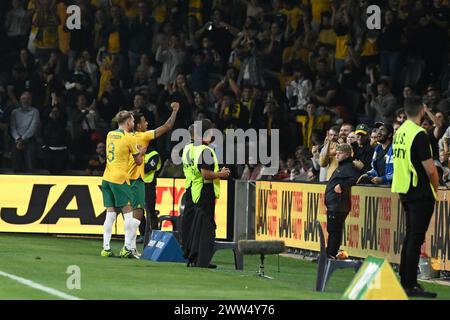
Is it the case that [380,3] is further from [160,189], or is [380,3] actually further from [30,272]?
[30,272]

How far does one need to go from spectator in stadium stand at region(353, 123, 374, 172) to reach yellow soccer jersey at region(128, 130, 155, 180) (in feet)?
10.3

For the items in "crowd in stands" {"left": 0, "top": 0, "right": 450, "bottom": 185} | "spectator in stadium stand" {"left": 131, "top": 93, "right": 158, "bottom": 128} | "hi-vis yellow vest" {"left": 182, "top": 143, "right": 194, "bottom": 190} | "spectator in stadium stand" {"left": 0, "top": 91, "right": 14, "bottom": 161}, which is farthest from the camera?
"spectator in stadium stand" {"left": 0, "top": 91, "right": 14, "bottom": 161}

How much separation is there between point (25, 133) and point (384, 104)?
7.67m

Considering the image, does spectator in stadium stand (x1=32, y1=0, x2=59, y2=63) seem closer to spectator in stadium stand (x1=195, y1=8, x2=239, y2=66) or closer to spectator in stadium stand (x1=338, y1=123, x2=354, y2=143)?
spectator in stadium stand (x1=195, y1=8, x2=239, y2=66)

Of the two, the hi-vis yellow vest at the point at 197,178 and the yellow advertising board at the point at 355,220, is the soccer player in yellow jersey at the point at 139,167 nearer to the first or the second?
the hi-vis yellow vest at the point at 197,178

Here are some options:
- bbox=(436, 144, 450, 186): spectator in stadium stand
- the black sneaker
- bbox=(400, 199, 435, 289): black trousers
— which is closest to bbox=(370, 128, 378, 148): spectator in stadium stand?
bbox=(436, 144, 450, 186): spectator in stadium stand

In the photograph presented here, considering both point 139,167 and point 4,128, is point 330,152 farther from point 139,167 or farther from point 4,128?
point 4,128

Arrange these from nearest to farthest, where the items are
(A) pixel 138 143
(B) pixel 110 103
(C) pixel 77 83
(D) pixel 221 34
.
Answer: (A) pixel 138 143
(B) pixel 110 103
(C) pixel 77 83
(D) pixel 221 34

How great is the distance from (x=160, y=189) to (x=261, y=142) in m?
2.70

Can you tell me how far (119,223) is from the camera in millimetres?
23984

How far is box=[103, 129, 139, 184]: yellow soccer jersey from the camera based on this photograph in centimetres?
1964

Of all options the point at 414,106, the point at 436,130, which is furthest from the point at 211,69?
the point at 414,106

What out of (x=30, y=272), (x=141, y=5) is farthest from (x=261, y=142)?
(x=30, y=272)

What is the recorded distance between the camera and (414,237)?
47.3 ft
